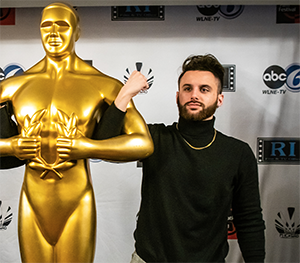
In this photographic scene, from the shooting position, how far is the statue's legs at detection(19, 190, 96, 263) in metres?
0.98

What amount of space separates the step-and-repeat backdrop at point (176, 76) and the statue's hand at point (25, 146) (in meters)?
1.01

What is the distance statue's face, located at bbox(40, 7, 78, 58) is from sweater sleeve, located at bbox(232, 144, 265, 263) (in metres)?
0.77

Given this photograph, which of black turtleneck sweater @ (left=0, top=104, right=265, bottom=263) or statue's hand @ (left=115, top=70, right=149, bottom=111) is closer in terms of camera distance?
statue's hand @ (left=115, top=70, right=149, bottom=111)

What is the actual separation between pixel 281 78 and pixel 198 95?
101 centimetres

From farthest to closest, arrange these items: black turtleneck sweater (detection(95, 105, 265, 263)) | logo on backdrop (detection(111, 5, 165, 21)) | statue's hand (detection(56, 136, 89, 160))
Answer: logo on backdrop (detection(111, 5, 165, 21)) → black turtleneck sweater (detection(95, 105, 265, 263)) → statue's hand (detection(56, 136, 89, 160))

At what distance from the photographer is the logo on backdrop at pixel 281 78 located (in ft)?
6.34

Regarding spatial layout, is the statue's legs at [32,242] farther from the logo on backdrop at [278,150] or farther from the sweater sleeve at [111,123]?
the logo on backdrop at [278,150]

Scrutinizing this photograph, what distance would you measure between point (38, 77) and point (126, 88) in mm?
299

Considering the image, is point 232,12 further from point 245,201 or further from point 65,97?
point 65,97

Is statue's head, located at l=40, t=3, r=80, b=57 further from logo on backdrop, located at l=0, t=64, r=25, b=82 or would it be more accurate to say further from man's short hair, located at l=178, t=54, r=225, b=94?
logo on backdrop, located at l=0, t=64, r=25, b=82

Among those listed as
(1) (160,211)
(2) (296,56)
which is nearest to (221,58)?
(2) (296,56)

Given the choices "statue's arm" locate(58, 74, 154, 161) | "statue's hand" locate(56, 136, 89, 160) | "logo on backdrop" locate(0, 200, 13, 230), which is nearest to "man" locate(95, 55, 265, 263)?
"statue's arm" locate(58, 74, 154, 161)

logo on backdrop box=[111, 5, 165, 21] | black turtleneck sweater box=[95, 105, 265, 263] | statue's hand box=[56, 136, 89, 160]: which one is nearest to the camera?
statue's hand box=[56, 136, 89, 160]

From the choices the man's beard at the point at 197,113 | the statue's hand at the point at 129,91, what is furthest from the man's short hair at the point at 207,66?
the statue's hand at the point at 129,91
